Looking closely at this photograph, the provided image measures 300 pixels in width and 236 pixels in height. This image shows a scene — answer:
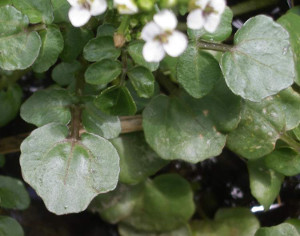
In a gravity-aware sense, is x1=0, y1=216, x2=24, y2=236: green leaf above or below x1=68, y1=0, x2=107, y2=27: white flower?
below

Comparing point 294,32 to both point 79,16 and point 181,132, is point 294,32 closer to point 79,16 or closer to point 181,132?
point 181,132

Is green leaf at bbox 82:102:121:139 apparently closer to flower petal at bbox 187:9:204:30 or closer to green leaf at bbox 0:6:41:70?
green leaf at bbox 0:6:41:70

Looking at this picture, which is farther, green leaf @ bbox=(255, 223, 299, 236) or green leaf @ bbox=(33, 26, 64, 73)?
green leaf @ bbox=(255, 223, 299, 236)

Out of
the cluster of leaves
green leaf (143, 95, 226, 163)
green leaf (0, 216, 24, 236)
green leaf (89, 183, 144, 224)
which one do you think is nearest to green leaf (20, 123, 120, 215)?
the cluster of leaves

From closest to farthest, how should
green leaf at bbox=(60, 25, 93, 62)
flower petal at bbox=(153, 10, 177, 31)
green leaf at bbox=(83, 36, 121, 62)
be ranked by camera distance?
flower petal at bbox=(153, 10, 177, 31)
green leaf at bbox=(83, 36, 121, 62)
green leaf at bbox=(60, 25, 93, 62)

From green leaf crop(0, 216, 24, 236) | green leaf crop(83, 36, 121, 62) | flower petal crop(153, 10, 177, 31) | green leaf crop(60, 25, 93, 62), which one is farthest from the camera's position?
green leaf crop(0, 216, 24, 236)

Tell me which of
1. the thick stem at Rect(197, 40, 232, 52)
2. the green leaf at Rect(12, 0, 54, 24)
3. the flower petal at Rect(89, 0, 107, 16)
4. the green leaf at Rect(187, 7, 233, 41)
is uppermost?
the flower petal at Rect(89, 0, 107, 16)

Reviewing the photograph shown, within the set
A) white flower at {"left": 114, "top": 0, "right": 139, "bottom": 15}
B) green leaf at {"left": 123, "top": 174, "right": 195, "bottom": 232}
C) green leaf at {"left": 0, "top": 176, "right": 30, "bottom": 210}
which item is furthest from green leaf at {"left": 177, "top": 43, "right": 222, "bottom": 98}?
green leaf at {"left": 0, "top": 176, "right": 30, "bottom": 210}

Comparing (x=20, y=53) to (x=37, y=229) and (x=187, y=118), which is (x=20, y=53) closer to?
(x=187, y=118)
